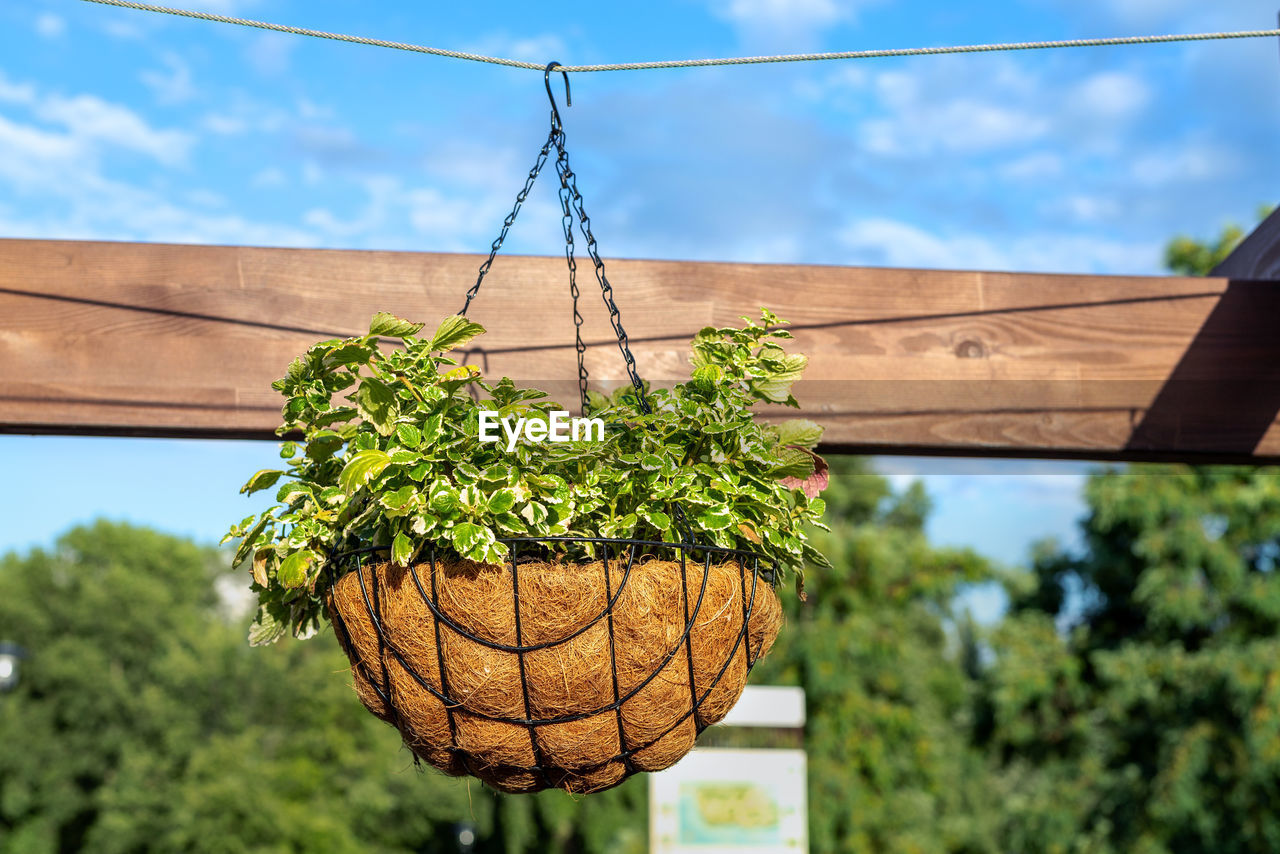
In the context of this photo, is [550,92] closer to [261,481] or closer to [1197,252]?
[261,481]

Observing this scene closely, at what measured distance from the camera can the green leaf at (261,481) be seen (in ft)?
3.43

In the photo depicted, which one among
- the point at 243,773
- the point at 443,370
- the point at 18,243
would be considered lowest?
the point at 243,773

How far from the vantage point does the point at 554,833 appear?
478 inches

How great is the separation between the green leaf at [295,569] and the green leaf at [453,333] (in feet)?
0.75

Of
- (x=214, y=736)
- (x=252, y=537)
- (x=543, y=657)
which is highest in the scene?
(x=252, y=537)

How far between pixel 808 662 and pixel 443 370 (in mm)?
7382

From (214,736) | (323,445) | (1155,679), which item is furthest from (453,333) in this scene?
(214,736)

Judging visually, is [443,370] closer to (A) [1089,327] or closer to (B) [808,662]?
(A) [1089,327]

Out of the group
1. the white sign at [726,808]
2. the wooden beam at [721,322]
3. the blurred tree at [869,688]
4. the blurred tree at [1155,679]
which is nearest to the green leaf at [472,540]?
the wooden beam at [721,322]

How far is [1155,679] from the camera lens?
658 centimetres

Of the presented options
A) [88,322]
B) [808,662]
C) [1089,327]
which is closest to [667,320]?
[1089,327]

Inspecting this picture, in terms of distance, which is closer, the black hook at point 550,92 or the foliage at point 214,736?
the black hook at point 550,92

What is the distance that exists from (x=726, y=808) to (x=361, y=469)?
362 cm

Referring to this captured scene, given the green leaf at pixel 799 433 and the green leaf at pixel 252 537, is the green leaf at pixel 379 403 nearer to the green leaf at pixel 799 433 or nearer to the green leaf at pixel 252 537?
the green leaf at pixel 252 537
